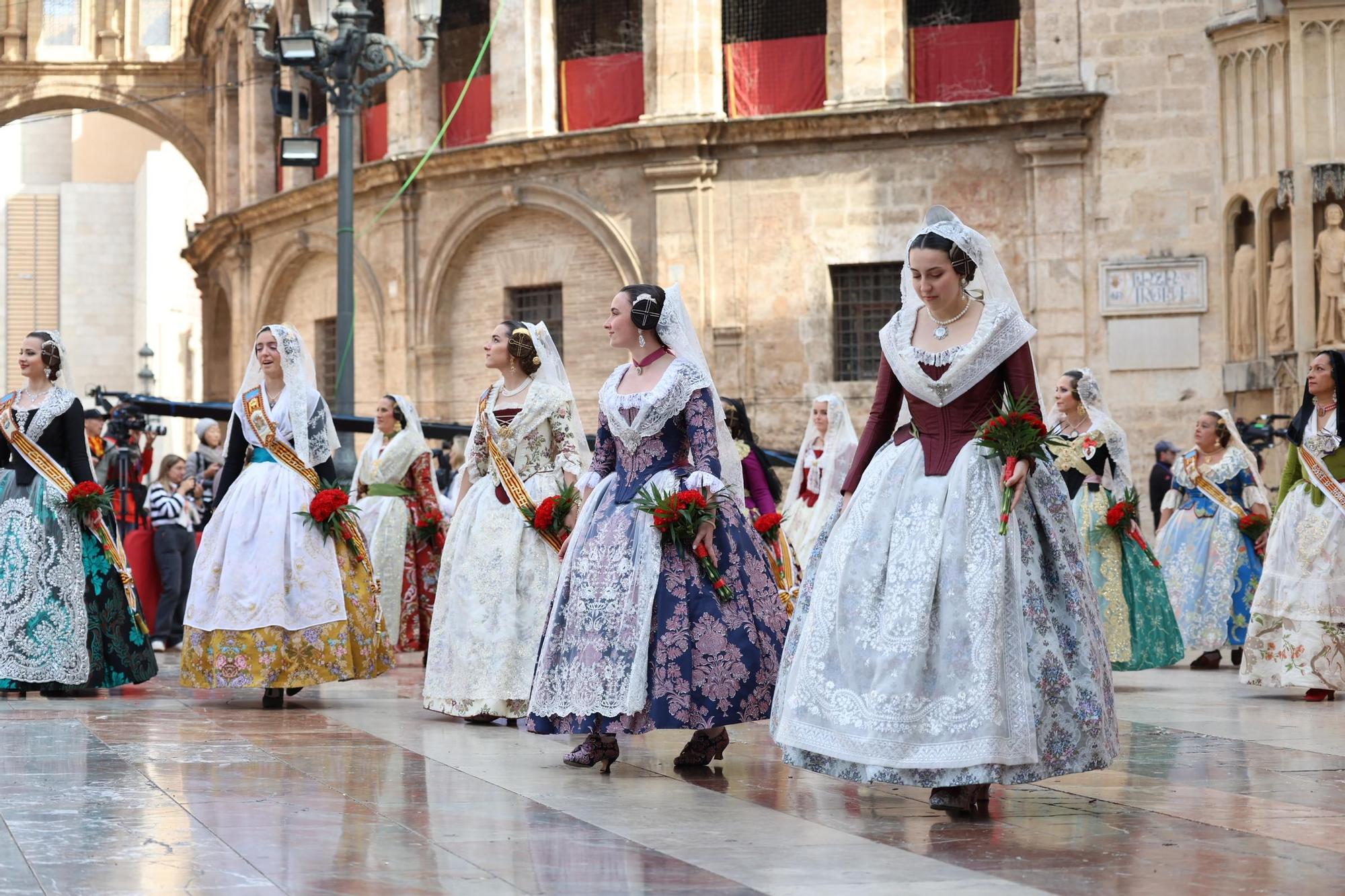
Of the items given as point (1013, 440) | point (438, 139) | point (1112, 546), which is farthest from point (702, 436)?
point (438, 139)

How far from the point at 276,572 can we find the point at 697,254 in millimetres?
14274

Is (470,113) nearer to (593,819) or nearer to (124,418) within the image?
(124,418)

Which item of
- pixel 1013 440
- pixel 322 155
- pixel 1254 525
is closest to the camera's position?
pixel 1013 440

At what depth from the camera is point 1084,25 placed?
22.3 metres

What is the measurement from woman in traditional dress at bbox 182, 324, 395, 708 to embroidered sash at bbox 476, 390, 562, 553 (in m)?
1.16

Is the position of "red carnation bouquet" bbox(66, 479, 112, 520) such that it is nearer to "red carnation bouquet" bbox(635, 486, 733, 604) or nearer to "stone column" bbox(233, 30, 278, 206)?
"red carnation bouquet" bbox(635, 486, 733, 604)

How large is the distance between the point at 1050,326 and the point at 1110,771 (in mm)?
15515

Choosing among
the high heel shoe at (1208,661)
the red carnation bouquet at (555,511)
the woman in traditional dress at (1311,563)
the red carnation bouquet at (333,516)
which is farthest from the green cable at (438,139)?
the red carnation bouquet at (555,511)

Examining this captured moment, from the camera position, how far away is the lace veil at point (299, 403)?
9.72 meters

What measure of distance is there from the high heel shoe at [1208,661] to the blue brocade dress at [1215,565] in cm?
4

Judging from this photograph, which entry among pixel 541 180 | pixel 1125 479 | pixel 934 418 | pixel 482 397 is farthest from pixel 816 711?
pixel 541 180

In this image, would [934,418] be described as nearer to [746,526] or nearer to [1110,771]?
[746,526]

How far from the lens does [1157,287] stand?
21938mm

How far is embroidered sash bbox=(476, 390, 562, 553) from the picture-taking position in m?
8.87
